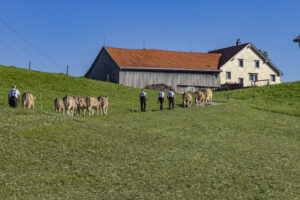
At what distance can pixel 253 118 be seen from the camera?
3412 cm

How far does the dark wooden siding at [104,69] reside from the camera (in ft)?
223

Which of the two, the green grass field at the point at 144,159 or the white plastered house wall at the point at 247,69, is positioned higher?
the white plastered house wall at the point at 247,69

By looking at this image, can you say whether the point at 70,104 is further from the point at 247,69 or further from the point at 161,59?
the point at 247,69

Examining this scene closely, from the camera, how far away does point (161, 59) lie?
71.1m

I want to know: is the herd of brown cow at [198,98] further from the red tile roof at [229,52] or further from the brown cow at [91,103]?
the red tile roof at [229,52]

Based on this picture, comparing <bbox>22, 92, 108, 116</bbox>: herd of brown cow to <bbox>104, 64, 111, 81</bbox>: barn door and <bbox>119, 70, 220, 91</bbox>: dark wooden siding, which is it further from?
<bbox>104, 64, 111, 81</bbox>: barn door

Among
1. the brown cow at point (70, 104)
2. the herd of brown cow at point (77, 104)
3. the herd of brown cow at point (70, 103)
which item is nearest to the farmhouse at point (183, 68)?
the herd of brown cow at point (77, 104)

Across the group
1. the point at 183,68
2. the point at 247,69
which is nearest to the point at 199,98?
the point at 183,68

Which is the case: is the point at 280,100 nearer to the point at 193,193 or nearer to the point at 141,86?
the point at 141,86

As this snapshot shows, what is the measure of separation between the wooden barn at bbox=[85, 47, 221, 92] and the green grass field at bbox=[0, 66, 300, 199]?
38.0 meters

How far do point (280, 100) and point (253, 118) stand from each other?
20.7m

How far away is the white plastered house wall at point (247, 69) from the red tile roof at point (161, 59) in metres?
2.73

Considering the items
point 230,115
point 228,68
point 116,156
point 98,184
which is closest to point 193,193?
point 98,184

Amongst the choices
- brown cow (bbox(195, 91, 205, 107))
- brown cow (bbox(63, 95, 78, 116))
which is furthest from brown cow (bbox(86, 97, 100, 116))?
brown cow (bbox(195, 91, 205, 107))
